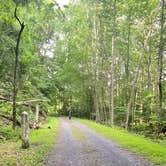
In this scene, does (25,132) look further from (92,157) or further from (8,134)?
(8,134)

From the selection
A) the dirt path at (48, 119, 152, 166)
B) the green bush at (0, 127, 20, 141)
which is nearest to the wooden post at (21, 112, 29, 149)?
the dirt path at (48, 119, 152, 166)

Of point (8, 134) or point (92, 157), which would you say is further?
point (8, 134)

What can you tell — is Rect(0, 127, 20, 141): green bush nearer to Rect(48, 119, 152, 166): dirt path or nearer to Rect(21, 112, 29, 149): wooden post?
Rect(21, 112, 29, 149): wooden post

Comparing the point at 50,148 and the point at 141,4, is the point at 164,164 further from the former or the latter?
the point at 141,4

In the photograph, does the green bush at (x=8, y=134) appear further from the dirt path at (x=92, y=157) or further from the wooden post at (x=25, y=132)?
the dirt path at (x=92, y=157)

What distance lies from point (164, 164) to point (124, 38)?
91.0 feet

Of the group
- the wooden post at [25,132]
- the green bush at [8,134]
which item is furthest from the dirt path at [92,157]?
the green bush at [8,134]

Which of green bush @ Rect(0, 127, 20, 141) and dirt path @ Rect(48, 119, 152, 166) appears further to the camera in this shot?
green bush @ Rect(0, 127, 20, 141)

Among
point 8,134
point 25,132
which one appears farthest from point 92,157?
point 8,134

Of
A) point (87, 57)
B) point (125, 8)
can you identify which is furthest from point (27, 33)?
point (87, 57)

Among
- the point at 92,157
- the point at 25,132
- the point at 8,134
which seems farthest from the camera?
the point at 8,134

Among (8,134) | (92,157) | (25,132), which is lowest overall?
(92,157)

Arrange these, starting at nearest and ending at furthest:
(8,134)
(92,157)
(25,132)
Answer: (92,157)
(25,132)
(8,134)

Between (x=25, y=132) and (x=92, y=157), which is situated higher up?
(x=25, y=132)
